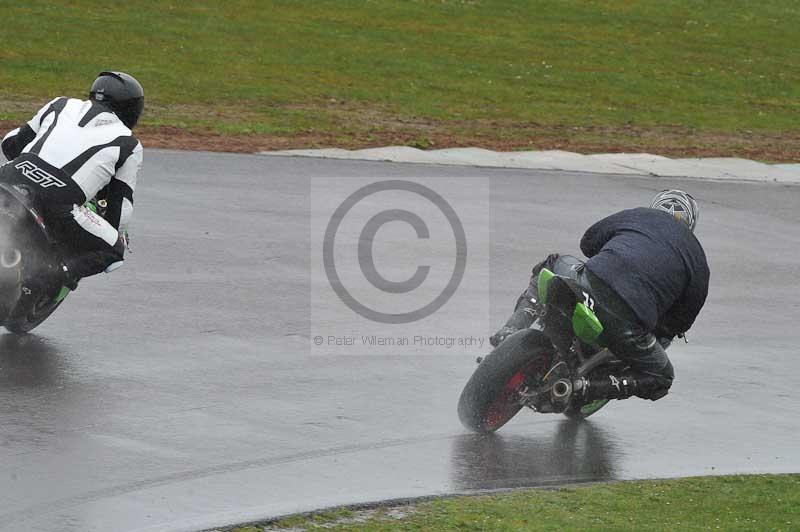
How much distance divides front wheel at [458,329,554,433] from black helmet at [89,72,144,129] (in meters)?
3.05

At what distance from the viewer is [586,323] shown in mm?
7832

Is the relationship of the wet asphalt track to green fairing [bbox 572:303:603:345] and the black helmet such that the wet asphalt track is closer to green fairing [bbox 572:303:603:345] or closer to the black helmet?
green fairing [bbox 572:303:603:345]

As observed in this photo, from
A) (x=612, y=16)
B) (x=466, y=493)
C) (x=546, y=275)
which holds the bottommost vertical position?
(x=612, y=16)

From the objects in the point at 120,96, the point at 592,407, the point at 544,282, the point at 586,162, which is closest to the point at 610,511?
the point at 544,282

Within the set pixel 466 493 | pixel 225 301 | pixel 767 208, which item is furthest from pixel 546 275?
pixel 767 208

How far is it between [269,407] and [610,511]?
2426 millimetres

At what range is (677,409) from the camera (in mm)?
9227

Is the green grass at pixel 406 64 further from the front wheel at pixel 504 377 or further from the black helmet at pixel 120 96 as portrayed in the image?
the front wheel at pixel 504 377

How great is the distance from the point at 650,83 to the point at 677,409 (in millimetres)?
21174

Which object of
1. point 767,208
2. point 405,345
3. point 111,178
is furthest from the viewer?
point 767,208

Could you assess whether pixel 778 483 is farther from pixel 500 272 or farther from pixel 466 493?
pixel 500 272

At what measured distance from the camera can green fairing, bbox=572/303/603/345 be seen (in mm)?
7820

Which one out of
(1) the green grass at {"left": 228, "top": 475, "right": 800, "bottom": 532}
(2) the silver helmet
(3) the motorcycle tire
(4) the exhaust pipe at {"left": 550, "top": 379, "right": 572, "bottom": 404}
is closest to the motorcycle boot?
(4) the exhaust pipe at {"left": 550, "top": 379, "right": 572, "bottom": 404}

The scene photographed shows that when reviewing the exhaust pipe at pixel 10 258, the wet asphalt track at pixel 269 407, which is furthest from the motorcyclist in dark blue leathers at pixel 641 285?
the exhaust pipe at pixel 10 258
